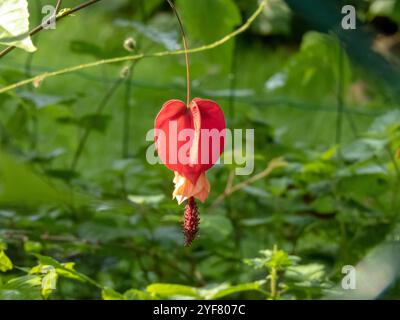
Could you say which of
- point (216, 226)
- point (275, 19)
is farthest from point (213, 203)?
point (275, 19)

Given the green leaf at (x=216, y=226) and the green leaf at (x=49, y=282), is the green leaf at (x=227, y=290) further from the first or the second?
the green leaf at (x=216, y=226)

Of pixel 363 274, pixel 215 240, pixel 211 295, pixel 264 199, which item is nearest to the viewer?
pixel 363 274

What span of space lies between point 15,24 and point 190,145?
0.72 ft

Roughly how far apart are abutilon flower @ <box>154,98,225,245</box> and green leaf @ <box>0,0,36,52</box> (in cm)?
17

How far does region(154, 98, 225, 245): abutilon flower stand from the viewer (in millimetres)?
857

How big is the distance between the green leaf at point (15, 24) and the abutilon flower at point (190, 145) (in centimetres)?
17

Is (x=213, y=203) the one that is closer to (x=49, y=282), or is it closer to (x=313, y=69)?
(x=313, y=69)

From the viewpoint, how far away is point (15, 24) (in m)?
0.76

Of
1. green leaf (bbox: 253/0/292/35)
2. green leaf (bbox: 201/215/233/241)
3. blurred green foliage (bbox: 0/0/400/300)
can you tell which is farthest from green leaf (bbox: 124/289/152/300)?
green leaf (bbox: 253/0/292/35)

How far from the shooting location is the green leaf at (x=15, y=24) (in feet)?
2.40

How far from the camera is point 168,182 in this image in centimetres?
199
